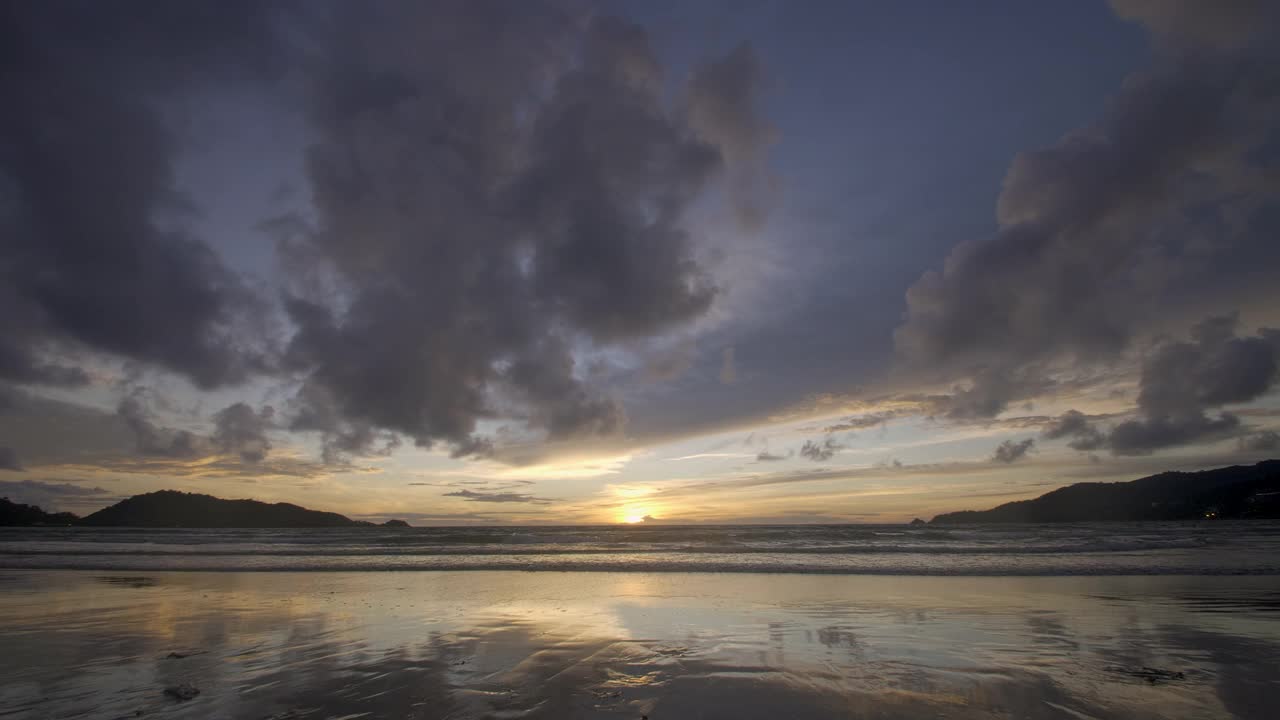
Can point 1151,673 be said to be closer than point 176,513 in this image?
Yes

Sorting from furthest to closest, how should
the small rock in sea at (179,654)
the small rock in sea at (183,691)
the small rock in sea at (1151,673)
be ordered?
the small rock in sea at (179,654)
the small rock in sea at (1151,673)
the small rock in sea at (183,691)

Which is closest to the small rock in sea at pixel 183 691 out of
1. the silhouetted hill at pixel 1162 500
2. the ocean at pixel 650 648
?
the ocean at pixel 650 648

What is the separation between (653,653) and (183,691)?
6802 mm

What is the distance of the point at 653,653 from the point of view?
9602 millimetres

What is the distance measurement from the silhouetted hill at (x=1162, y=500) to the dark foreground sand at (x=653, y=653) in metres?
106

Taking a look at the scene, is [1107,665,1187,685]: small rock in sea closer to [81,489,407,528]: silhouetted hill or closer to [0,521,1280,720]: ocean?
[0,521,1280,720]: ocean

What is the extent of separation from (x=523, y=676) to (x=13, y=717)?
614cm

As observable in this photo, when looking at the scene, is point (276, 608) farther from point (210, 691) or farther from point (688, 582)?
point (688, 582)

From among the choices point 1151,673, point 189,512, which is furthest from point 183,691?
point 189,512

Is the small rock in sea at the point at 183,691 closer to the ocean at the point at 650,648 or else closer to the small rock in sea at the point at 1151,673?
the ocean at the point at 650,648

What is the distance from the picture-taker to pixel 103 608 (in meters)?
14.7

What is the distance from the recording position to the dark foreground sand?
7.04m

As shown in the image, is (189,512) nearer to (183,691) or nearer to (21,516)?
(21,516)

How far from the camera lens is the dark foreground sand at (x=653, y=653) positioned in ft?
23.1
